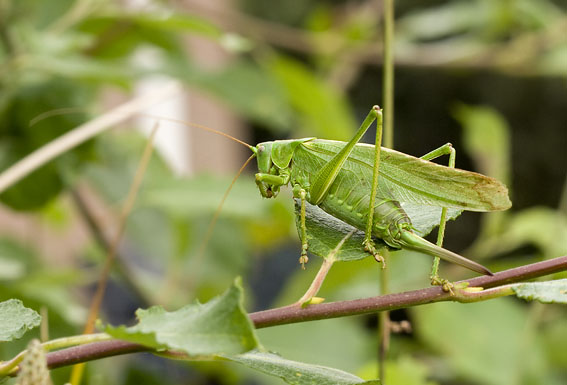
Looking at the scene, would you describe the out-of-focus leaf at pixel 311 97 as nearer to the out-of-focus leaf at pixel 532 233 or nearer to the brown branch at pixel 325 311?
the out-of-focus leaf at pixel 532 233

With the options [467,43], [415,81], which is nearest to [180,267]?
[467,43]

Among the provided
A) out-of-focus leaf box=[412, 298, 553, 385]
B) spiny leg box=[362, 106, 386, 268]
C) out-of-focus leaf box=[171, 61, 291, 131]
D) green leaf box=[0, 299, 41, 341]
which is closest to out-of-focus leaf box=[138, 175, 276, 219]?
out-of-focus leaf box=[171, 61, 291, 131]

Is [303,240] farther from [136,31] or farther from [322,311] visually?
[136,31]

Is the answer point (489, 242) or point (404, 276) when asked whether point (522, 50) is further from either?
point (404, 276)

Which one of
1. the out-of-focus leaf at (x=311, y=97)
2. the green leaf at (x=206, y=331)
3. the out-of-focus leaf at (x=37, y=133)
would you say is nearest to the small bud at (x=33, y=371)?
the green leaf at (x=206, y=331)

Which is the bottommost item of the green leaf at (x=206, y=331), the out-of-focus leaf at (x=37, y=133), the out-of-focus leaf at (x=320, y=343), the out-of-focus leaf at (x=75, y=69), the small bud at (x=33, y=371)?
the small bud at (x=33, y=371)

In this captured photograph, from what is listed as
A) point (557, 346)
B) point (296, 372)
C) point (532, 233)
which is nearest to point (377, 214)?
point (296, 372)
